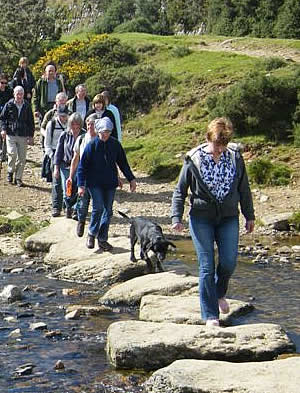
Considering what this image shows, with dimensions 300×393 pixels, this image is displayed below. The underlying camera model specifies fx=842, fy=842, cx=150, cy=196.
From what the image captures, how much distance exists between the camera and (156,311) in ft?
27.6

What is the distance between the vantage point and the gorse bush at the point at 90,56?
85.0 feet

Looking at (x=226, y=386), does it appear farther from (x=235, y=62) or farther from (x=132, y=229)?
(x=235, y=62)

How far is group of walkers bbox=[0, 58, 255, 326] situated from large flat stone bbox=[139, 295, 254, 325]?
0.27 metres

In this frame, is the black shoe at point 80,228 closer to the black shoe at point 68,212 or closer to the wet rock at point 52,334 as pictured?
the black shoe at point 68,212

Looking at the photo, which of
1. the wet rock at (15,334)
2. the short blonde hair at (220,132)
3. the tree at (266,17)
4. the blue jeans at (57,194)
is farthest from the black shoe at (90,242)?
the tree at (266,17)

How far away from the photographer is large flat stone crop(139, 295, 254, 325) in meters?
8.12

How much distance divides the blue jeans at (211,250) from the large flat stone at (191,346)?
0.40 meters

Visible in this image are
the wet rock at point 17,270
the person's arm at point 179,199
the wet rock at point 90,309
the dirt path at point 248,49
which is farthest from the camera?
the dirt path at point 248,49

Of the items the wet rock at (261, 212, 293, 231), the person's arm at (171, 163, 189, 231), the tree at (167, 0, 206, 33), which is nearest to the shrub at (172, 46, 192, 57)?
the wet rock at (261, 212, 293, 231)

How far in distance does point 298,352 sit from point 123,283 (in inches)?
113

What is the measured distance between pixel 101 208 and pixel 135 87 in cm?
1273

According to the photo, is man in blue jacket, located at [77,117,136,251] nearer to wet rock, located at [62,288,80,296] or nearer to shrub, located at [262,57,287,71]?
wet rock, located at [62,288,80,296]

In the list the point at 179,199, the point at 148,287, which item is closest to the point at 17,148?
the point at 148,287

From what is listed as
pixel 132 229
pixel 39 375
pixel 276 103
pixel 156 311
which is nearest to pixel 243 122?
pixel 276 103
